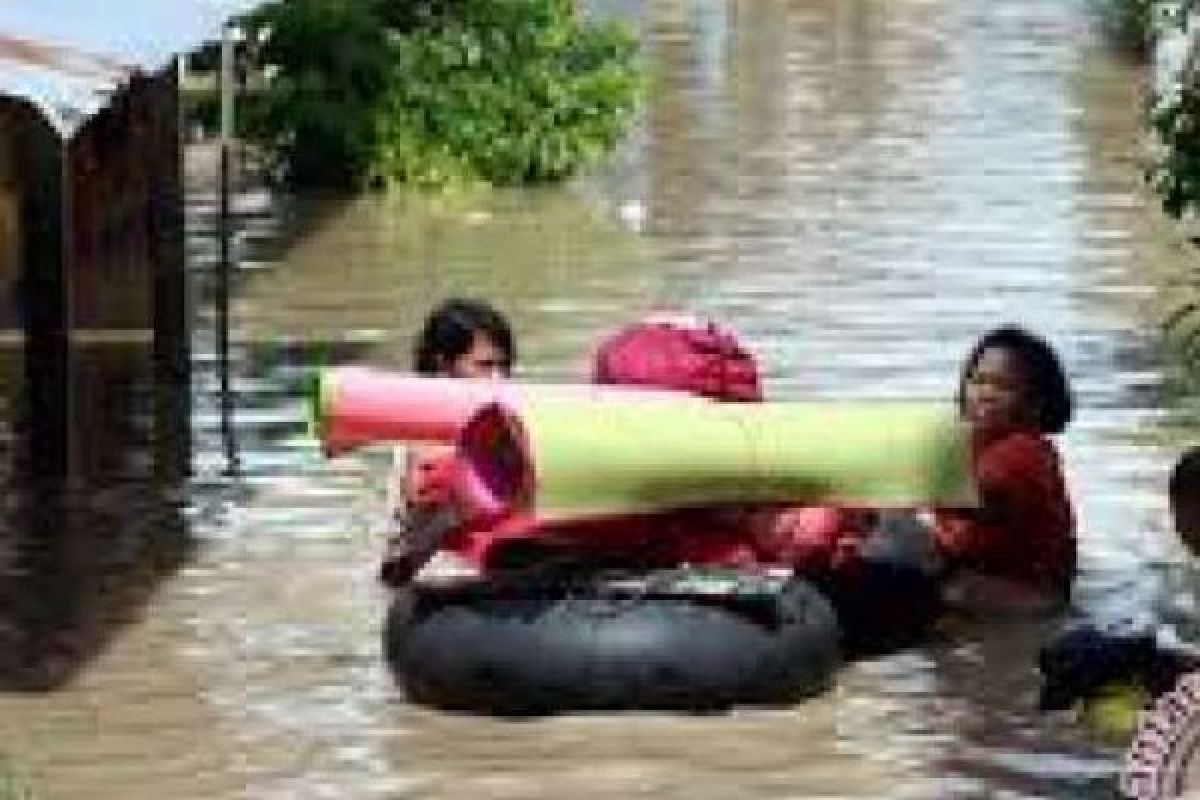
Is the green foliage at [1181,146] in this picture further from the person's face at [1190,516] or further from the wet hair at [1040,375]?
the person's face at [1190,516]

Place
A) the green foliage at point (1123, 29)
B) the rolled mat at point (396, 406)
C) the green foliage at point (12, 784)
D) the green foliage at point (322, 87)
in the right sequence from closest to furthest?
the green foliage at point (12, 784) < the rolled mat at point (396, 406) < the green foliage at point (322, 87) < the green foliage at point (1123, 29)

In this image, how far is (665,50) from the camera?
3847cm

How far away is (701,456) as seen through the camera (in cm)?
1038

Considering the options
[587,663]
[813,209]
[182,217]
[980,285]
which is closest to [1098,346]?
[980,285]

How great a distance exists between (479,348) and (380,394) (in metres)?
0.58

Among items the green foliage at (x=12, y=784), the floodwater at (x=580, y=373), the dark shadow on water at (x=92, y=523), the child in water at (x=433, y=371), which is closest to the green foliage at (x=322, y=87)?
the floodwater at (x=580, y=373)

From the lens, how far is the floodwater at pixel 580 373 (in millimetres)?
9891

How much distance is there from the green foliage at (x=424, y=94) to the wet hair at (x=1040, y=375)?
14.4 metres

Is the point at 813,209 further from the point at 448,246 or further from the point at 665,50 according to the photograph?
the point at 665,50

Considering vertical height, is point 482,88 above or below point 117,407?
above

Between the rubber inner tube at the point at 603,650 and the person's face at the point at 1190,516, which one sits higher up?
the person's face at the point at 1190,516

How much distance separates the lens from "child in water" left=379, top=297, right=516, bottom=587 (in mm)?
11086

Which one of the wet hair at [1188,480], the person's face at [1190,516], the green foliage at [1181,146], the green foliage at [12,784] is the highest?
the green foliage at [1181,146]

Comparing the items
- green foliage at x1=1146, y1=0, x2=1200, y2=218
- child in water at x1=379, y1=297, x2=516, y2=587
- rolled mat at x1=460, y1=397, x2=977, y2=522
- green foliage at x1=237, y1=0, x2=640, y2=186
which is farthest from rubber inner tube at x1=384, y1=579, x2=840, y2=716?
green foliage at x1=237, y1=0, x2=640, y2=186
